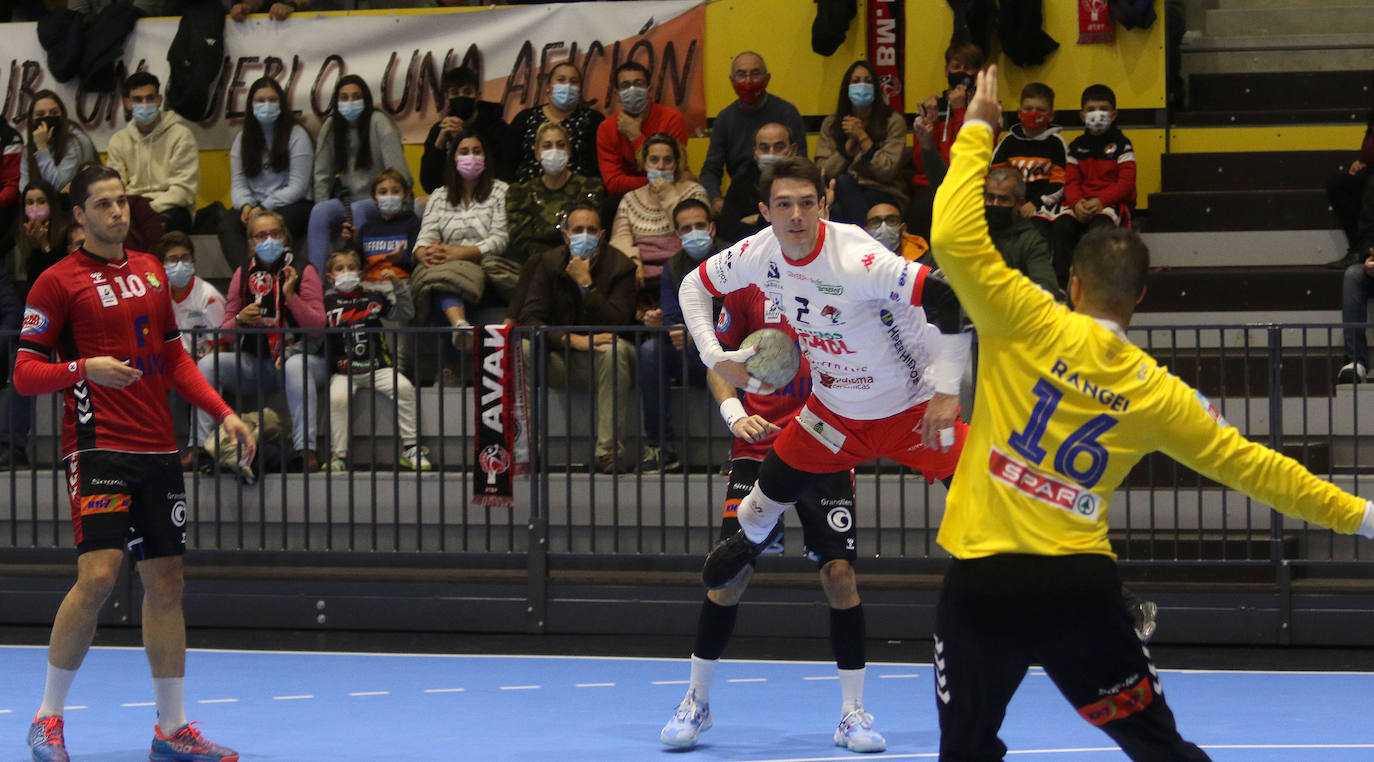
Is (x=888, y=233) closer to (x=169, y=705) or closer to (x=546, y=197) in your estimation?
(x=546, y=197)

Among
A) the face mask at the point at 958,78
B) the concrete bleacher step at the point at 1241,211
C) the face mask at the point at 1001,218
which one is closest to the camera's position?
the face mask at the point at 1001,218

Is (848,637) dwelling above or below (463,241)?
below

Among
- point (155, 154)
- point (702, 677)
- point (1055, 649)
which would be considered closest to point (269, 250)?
point (155, 154)

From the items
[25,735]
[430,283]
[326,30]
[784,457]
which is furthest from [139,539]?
[326,30]

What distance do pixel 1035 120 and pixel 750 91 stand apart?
1873 millimetres

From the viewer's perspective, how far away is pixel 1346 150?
11.6 m

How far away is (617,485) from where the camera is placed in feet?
29.7

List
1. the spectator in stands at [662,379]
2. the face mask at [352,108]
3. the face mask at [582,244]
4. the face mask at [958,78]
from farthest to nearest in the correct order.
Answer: the face mask at [352,108], the face mask at [958,78], the face mask at [582,244], the spectator in stands at [662,379]

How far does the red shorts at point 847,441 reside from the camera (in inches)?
243

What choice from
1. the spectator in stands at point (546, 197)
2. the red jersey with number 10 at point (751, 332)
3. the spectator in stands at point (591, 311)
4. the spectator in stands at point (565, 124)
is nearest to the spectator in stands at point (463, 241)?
the spectator in stands at point (546, 197)

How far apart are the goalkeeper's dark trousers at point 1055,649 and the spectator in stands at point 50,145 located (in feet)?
30.7

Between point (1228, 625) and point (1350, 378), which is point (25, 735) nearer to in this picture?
point (1228, 625)

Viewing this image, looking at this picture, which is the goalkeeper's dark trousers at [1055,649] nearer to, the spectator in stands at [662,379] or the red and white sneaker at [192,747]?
the red and white sneaker at [192,747]

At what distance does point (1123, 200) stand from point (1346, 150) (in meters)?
2.17
